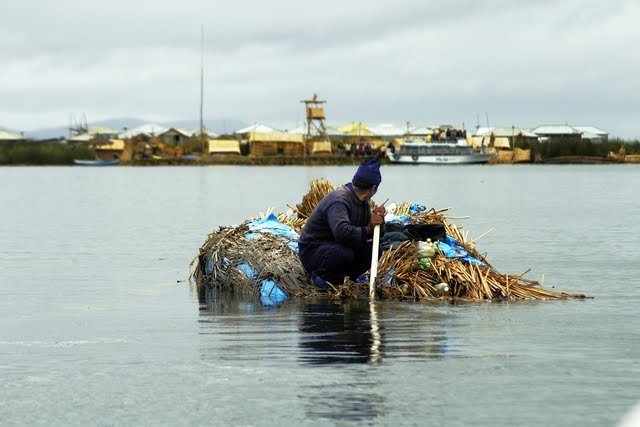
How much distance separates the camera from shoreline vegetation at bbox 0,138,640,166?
456 feet

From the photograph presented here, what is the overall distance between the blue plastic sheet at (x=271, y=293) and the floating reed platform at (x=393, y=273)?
0.12ft

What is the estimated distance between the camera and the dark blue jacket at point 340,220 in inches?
563

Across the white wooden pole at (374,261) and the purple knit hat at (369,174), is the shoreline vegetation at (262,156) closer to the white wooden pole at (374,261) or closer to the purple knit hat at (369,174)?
the white wooden pole at (374,261)

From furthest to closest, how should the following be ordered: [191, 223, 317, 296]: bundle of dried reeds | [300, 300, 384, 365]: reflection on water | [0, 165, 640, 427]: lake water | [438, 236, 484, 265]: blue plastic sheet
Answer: [191, 223, 317, 296]: bundle of dried reeds, [438, 236, 484, 265]: blue plastic sheet, [300, 300, 384, 365]: reflection on water, [0, 165, 640, 427]: lake water

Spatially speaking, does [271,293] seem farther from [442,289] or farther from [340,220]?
[442,289]

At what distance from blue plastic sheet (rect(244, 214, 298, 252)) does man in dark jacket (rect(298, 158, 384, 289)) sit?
972 millimetres

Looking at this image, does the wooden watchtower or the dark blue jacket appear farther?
the wooden watchtower

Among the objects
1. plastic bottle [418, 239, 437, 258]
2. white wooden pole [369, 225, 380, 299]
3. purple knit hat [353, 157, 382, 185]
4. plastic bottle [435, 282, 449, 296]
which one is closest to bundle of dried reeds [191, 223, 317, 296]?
white wooden pole [369, 225, 380, 299]

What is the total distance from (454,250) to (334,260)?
1.74 m

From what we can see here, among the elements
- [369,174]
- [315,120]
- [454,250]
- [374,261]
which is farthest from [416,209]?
[315,120]

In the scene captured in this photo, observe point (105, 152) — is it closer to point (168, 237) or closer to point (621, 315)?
point (168, 237)

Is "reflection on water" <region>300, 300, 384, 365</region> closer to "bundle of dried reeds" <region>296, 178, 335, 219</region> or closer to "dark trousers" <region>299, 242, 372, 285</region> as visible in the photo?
"dark trousers" <region>299, 242, 372, 285</region>

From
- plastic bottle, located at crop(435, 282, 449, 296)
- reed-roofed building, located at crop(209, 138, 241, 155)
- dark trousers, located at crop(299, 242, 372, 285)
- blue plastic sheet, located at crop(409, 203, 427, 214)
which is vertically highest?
blue plastic sheet, located at crop(409, 203, 427, 214)

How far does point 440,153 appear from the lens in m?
142
